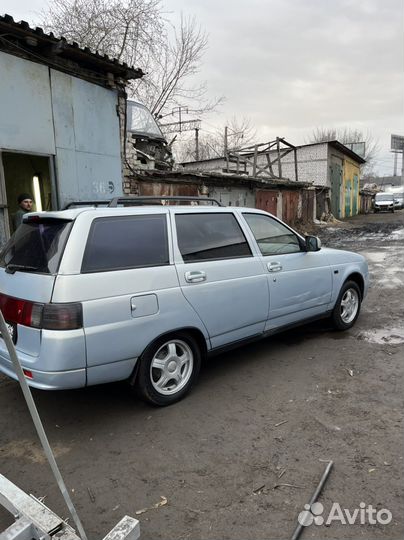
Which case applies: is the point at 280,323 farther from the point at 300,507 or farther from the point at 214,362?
the point at 300,507

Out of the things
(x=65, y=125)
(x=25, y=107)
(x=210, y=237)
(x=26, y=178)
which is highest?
(x=25, y=107)

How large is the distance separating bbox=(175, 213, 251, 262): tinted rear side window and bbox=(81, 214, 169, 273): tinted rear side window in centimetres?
21

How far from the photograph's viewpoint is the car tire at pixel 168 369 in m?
3.25

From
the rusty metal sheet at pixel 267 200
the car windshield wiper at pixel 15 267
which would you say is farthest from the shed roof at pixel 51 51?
the rusty metal sheet at pixel 267 200

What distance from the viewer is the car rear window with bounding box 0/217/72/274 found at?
118 inches

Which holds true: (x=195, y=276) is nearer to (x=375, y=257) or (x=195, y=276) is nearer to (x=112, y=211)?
(x=112, y=211)

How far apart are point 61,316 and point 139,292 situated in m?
0.60

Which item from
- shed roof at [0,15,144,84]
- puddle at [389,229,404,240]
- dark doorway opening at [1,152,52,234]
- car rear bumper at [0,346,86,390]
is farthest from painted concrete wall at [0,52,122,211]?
puddle at [389,229,404,240]

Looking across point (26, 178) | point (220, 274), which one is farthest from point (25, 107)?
point (220, 274)

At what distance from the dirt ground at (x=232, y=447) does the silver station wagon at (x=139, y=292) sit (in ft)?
1.31

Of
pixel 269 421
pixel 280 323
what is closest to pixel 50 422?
Result: pixel 269 421

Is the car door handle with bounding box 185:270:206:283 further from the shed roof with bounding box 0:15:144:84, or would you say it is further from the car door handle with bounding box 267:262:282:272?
the shed roof with bounding box 0:15:144:84

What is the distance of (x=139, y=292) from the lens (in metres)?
3.15

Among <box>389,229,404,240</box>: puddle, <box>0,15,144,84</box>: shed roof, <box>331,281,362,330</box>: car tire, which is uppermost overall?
<box>0,15,144,84</box>: shed roof
